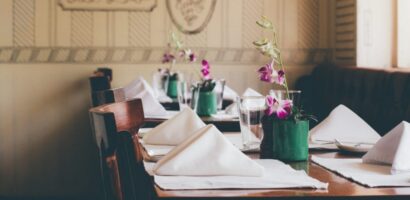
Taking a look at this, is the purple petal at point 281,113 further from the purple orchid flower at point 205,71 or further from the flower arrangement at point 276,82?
the purple orchid flower at point 205,71

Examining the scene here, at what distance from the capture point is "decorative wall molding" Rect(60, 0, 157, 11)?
511 centimetres

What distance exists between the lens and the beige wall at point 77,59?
5.09 m

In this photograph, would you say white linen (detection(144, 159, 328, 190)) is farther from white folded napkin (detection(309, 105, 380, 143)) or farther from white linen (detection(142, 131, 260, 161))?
white folded napkin (detection(309, 105, 380, 143))

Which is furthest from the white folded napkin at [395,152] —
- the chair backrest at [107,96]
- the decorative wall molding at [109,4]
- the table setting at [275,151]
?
the decorative wall molding at [109,4]

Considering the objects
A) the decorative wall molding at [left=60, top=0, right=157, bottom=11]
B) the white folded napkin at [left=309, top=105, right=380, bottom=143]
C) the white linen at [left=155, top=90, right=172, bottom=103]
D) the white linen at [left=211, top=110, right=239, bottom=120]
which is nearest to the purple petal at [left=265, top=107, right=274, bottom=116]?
the white folded napkin at [left=309, top=105, right=380, bottom=143]

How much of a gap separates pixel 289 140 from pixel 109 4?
144 inches

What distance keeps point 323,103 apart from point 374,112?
Result: 3.24 feet

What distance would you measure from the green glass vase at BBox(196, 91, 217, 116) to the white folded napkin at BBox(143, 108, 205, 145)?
Result: 1.08 metres

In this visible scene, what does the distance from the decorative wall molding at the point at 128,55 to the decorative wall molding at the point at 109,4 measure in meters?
0.33

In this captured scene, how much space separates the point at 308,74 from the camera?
5.31 meters

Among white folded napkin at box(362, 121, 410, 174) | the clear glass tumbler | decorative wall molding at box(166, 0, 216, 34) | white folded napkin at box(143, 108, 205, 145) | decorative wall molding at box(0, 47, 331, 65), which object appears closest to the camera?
white folded napkin at box(362, 121, 410, 174)

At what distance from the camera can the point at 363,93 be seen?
3.93m

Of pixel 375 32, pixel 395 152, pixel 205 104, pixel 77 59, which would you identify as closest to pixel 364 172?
pixel 395 152

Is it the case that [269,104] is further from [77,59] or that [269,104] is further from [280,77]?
[77,59]
